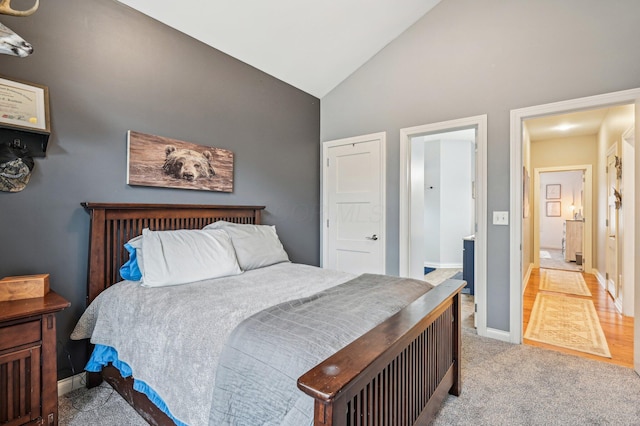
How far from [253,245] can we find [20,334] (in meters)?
1.45

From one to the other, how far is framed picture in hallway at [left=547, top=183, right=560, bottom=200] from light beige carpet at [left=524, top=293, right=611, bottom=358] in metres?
6.88

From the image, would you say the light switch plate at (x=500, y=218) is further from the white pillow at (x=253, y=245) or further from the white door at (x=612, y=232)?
the white door at (x=612, y=232)

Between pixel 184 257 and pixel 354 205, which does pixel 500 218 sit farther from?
pixel 184 257

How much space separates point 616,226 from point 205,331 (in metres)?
5.11

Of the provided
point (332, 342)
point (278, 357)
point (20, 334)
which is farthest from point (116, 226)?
point (332, 342)

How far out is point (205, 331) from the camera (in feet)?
4.38

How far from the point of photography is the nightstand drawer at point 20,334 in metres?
1.42

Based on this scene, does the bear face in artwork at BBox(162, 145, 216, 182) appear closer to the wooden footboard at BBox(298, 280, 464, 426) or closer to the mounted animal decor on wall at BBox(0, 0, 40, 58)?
the mounted animal decor on wall at BBox(0, 0, 40, 58)

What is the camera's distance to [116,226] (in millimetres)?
2188

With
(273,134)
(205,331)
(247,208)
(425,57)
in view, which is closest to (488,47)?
(425,57)

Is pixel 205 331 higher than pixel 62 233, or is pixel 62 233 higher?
pixel 62 233

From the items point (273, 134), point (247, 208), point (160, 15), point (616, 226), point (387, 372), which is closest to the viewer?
point (387, 372)

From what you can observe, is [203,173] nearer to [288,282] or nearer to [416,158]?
[288,282]

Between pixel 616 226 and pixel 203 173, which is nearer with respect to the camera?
pixel 203 173
